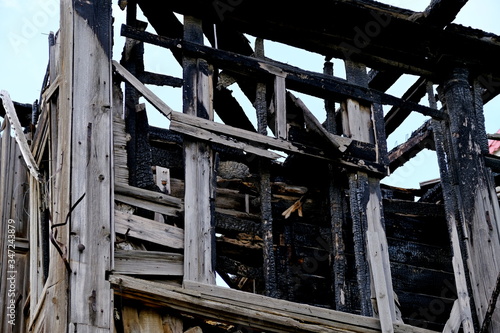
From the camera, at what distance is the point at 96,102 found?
8.93 m

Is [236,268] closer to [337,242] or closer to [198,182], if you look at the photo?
[337,242]

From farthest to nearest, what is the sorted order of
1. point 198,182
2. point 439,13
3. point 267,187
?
point 439,13
point 267,187
point 198,182

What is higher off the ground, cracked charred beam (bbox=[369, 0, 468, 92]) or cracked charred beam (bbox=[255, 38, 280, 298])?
cracked charred beam (bbox=[369, 0, 468, 92])

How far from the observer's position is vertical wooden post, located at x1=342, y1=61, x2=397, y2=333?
948cm

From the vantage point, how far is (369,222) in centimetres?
989

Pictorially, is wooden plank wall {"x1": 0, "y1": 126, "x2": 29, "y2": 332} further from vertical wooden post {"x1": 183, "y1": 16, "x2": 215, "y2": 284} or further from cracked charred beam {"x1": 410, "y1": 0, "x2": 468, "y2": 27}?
cracked charred beam {"x1": 410, "y1": 0, "x2": 468, "y2": 27}

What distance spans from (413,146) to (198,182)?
169 inches

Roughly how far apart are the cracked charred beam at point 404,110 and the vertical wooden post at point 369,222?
1.31m

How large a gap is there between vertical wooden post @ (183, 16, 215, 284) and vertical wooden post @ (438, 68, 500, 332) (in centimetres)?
305

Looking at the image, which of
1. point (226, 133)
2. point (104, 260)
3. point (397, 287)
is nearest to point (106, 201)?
point (104, 260)

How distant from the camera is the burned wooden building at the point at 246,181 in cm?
855

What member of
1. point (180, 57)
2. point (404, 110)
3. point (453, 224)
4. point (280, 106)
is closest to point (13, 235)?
point (180, 57)

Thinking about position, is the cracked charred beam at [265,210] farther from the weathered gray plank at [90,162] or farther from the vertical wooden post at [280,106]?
the weathered gray plank at [90,162]

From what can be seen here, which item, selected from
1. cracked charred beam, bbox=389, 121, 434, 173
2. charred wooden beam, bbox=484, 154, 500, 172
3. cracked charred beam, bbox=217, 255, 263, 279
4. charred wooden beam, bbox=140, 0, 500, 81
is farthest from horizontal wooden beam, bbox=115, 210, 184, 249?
cracked charred beam, bbox=389, 121, 434, 173
